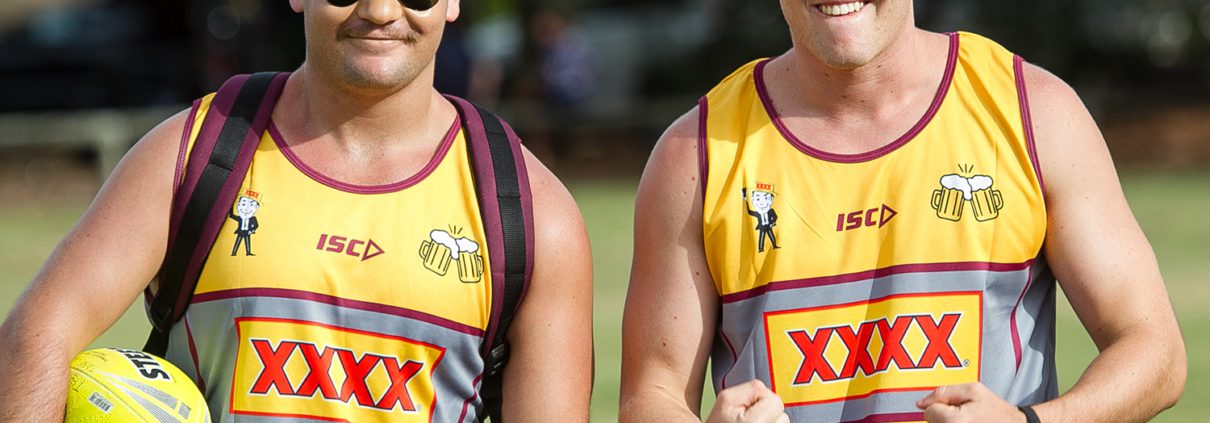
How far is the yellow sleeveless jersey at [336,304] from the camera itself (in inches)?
179

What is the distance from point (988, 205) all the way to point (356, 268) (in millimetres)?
1696

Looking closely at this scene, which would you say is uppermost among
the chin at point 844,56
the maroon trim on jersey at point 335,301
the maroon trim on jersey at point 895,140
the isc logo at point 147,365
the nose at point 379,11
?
the nose at point 379,11

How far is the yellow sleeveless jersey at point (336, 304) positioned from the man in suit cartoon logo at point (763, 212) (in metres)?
0.73

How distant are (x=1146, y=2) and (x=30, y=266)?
15.1m

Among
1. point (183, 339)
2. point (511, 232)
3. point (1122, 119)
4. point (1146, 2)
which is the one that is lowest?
point (1122, 119)

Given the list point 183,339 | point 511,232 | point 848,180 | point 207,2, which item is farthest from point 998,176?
point 207,2

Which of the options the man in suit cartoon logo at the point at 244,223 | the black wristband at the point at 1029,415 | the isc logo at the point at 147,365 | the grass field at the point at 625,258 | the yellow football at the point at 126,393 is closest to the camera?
the black wristband at the point at 1029,415

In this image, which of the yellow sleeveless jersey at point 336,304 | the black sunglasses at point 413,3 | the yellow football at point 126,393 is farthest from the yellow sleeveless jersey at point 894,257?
the yellow football at point 126,393

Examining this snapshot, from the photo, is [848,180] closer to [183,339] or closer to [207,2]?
[183,339]

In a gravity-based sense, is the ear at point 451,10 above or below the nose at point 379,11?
below

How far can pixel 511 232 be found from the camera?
4.59m

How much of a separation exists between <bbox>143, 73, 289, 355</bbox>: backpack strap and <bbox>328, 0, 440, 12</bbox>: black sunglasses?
40cm

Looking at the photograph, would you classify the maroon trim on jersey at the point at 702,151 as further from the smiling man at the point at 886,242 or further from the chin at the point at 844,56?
the chin at the point at 844,56

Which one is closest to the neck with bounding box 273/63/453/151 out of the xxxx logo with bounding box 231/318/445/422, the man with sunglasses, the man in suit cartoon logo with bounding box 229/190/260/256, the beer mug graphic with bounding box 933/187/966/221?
the man with sunglasses
